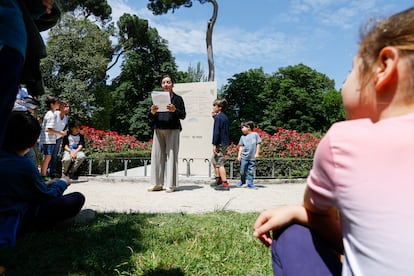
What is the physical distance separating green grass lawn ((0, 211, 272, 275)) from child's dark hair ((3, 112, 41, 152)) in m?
0.79

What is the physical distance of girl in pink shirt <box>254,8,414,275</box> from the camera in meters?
0.78

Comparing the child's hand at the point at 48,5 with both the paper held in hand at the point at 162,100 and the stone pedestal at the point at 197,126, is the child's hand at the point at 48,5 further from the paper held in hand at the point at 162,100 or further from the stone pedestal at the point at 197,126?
the stone pedestal at the point at 197,126

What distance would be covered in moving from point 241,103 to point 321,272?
30081 mm

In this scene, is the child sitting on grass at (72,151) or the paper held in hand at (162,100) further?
the child sitting on grass at (72,151)

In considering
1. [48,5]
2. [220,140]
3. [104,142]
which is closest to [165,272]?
[48,5]

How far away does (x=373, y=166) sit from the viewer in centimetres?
80

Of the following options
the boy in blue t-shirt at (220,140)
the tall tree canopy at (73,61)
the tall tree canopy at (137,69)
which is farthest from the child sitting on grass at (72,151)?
the tall tree canopy at (137,69)

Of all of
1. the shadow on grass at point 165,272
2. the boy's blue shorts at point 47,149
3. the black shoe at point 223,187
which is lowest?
the black shoe at point 223,187

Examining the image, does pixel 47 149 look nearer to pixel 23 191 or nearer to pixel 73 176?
pixel 73 176

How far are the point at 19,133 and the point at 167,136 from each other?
149 inches

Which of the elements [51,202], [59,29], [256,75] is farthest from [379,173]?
[256,75]

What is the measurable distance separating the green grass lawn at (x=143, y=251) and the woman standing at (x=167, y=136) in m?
2.94

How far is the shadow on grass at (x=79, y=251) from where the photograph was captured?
205cm

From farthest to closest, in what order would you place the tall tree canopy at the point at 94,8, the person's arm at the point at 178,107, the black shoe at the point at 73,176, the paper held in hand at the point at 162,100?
the tall tree canopy at the point at 94,8
the black shoe at the point at 73,176
the person's arm at the point at 178,107
the paper held in hand at the point at 162,100
